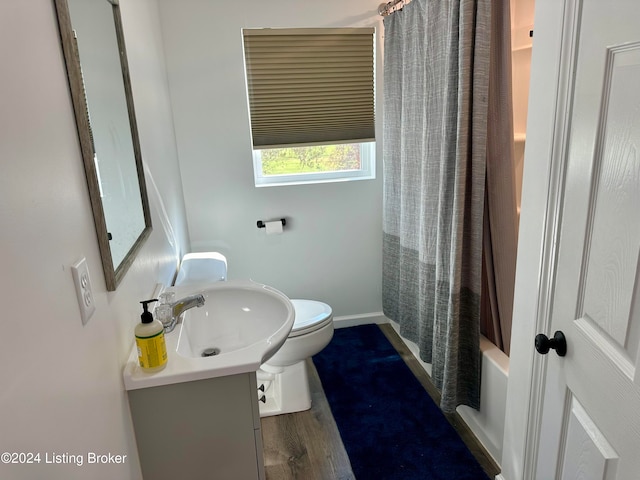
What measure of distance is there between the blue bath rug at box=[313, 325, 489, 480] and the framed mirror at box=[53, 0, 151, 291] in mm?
1300

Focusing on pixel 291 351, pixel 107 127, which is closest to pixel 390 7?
pixel 107 127

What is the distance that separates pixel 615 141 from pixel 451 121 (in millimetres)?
883

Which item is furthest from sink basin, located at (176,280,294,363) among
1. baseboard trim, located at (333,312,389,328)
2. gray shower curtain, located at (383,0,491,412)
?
baseboard trim, located at (333,312,389,328)

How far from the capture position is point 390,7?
91.6 inches

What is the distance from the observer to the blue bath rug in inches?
71.4

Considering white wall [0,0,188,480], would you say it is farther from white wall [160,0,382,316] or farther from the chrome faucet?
white wall [160,0,382,316]

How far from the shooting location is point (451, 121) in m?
1.74

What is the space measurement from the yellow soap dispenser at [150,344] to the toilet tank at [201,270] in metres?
0.76

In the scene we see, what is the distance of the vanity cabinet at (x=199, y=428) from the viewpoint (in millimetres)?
1220

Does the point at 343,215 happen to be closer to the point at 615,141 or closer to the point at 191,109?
the point at 191,109

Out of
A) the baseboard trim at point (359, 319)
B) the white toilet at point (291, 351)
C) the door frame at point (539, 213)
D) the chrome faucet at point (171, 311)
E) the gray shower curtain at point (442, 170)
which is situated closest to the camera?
the door frame at point (539, 213)

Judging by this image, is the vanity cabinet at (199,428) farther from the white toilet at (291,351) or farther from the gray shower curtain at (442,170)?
the gray shower curtain at (442,170)

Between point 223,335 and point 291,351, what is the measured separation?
56cm

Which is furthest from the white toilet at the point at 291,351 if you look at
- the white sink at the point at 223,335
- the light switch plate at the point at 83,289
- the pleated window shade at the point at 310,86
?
the light switch plate at the point at 83,289
